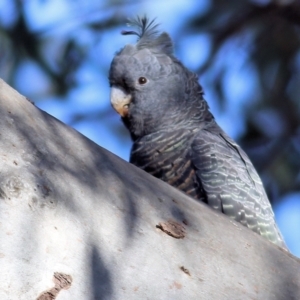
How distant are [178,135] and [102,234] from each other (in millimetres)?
1776

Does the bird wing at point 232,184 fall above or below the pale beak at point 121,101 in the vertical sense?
below

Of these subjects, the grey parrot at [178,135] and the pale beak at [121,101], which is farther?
the pale beak at [121,101]

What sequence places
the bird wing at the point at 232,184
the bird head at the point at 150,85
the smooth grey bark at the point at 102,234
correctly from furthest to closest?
1. the bird head at the point at 150,85
2. the bird wing at the point at 232,184
3. the smooth grey bark at the point at 102,234

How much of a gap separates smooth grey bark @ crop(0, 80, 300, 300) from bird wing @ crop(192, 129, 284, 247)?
31.6 inches

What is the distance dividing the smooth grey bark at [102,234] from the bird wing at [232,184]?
804mm

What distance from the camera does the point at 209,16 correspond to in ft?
19.8

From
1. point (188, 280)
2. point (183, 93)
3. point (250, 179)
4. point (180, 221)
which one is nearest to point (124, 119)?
point (183, 93)

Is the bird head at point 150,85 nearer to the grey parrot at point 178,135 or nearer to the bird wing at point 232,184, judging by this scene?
the grey parrot at point 178,135

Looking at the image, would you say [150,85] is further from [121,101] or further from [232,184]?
[232,184]

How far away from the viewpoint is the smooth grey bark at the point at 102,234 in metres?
1.83

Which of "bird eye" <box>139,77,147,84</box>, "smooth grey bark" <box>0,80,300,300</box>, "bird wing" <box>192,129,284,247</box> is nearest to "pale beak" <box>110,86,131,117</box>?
"bird eye" <box>139,77,147,84</box>

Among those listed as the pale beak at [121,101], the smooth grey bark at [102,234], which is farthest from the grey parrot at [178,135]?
the smooth grey bark at [102,234]

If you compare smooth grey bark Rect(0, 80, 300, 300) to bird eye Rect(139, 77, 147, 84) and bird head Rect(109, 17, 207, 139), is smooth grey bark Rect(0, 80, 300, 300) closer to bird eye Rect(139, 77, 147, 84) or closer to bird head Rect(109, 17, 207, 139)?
bird head Rect(109, 17, 207, 139)

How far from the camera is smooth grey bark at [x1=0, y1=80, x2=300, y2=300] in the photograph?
1.83m
